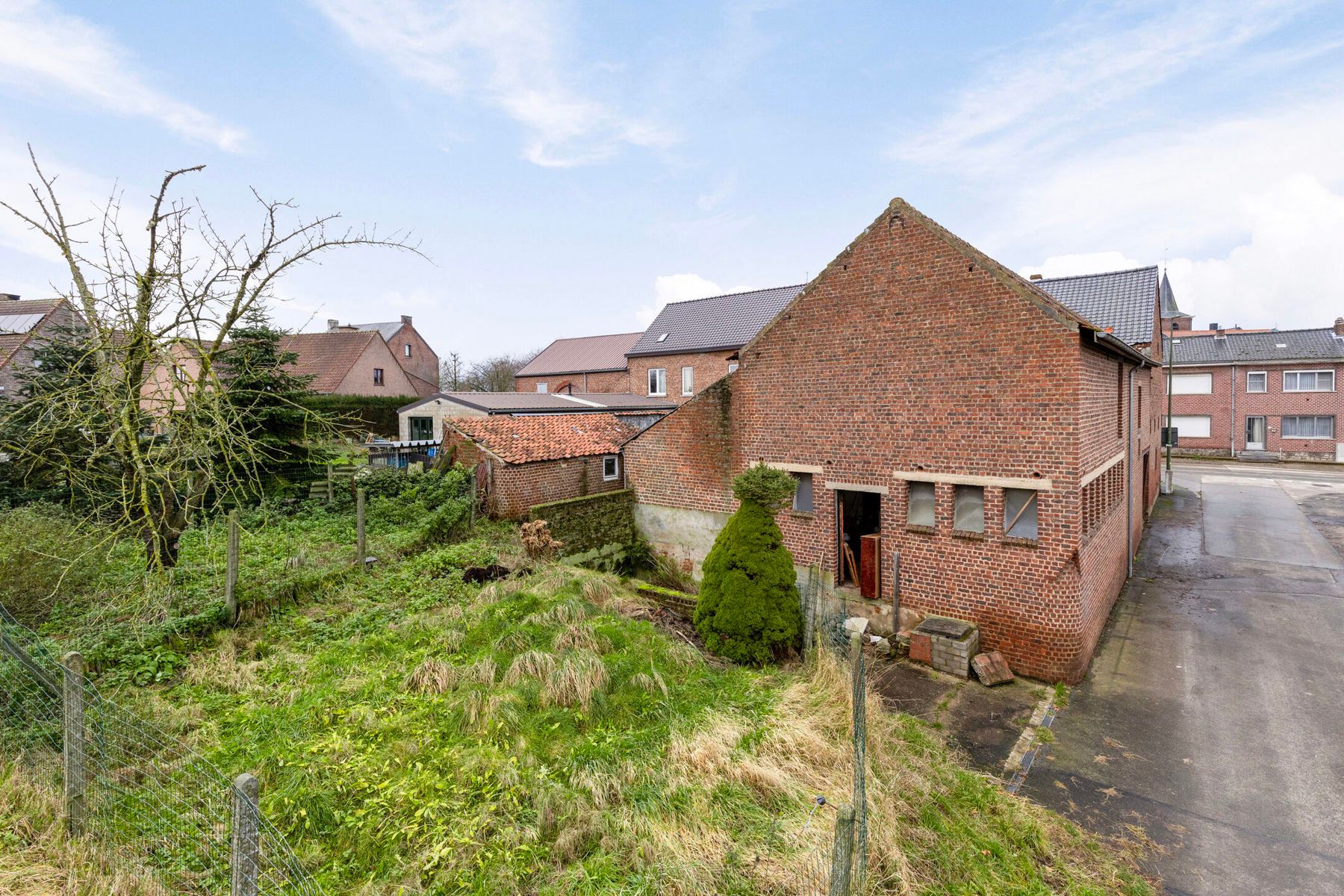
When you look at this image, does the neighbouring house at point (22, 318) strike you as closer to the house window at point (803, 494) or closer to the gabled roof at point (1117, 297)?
the house window at point (803, 494)

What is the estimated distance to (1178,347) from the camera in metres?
38.4

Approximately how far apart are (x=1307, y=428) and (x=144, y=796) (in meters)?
48.1

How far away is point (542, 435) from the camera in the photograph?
16922 millimetres

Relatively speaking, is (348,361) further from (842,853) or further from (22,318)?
(842,853)

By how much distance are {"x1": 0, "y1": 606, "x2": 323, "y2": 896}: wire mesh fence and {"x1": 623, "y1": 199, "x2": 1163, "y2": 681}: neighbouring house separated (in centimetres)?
916

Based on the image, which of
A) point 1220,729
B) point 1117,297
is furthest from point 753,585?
point 1117,297

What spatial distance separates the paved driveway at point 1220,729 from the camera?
592 cm

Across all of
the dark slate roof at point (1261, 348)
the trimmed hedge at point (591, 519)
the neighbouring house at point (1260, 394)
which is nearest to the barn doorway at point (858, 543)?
the trimmed hedge at point (591, 519)

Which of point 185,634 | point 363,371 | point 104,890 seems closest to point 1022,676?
point 104,890

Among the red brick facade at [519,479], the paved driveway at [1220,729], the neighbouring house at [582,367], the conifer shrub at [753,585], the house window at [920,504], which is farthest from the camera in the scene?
the neighbouring house at [582,367]

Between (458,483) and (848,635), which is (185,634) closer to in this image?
(458,483)

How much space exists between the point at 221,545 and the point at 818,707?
939 cm

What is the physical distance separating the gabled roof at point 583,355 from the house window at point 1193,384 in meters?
32.7

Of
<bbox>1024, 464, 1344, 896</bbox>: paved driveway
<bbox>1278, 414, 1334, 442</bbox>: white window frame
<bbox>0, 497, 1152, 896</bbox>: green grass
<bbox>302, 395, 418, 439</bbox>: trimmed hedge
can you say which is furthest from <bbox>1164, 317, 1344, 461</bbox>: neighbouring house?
<bbox>302, 395, 418, 439</bbox>: trimmed hedge
